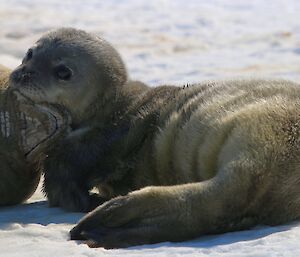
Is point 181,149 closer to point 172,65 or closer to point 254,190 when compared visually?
point 254,190

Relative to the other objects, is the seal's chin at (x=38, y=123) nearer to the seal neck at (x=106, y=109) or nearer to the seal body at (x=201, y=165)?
the seal neck at (x=106, y=109)

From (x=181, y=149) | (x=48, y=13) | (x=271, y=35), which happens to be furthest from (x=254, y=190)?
(x=48, y=13)

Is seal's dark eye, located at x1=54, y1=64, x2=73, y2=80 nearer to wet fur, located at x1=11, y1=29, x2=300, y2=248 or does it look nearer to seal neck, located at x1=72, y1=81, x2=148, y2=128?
wet fur, located at x1=11, y1=29, x2=300, y2=248

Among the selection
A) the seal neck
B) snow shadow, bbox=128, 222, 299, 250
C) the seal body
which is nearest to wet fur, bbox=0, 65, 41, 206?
the seal neck

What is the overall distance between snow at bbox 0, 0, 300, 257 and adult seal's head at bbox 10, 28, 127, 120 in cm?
58

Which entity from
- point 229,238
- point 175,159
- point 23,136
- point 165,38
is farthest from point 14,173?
point 165,38

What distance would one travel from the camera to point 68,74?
215 inches

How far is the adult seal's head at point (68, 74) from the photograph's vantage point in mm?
5469

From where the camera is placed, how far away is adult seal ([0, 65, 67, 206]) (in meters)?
5.47

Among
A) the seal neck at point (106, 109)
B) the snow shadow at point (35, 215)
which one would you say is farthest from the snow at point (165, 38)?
the seal neck at point (106, 109)

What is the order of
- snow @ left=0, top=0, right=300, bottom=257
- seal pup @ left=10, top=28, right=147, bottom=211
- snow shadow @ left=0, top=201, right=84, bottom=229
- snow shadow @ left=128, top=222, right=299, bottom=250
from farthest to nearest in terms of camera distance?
seal pup @ left=10, top=28, right=147, bottom=211 < snow @ left=0, top=0, right=300, bottom=257 < snow shadow @ left=0, top=201, right=84, bottom=229 < snow shadow @ left=128, top=222, right=299, bottom=250

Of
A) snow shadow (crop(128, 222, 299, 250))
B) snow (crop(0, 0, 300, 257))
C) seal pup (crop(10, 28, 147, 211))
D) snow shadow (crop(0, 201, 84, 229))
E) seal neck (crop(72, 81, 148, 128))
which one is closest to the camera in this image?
snow shadow (crop(128, 222, 299, 250))

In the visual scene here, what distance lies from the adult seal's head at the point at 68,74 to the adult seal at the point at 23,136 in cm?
7

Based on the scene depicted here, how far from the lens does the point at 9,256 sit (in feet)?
13.4
